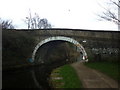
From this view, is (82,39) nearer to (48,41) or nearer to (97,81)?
(48,41)

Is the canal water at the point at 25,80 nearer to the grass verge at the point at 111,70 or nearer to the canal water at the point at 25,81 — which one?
the canal water at the point at 25,81

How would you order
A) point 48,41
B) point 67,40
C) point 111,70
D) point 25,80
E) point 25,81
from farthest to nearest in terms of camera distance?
point 48,41
point 67,40
point 25,80
point 25,81
point 111,70

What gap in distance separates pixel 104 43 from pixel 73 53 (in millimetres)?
34288

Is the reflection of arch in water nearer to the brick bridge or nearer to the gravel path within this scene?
the brick bridge

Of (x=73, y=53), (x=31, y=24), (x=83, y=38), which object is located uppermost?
(x=31, y=24)

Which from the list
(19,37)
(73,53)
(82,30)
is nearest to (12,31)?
(19,37)

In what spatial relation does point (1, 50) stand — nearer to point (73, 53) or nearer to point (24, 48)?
point (24, 48)

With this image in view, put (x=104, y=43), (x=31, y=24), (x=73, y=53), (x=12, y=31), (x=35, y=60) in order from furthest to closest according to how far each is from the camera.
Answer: (x=73, y=53), (x=31, y=24), (x=35, y=60), (x=12, y=31), (x=104, y=43)

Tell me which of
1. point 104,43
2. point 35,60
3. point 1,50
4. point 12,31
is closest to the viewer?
point 1,50

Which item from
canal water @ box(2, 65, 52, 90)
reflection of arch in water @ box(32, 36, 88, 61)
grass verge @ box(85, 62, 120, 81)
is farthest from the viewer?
reflection of arch in water @ box(32, 36, 88, 61)

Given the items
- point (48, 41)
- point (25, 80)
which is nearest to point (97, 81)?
point (25, 80)

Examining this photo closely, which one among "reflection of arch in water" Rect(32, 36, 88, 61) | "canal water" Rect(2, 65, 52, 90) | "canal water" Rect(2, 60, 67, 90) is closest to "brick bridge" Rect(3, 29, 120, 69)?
"reflection of arch in water" Rect(32, 36, 88, 61)

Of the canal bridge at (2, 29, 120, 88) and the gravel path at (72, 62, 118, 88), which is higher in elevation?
the canal bridge at (2, 29, 120, 88)

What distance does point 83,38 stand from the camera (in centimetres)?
3216
